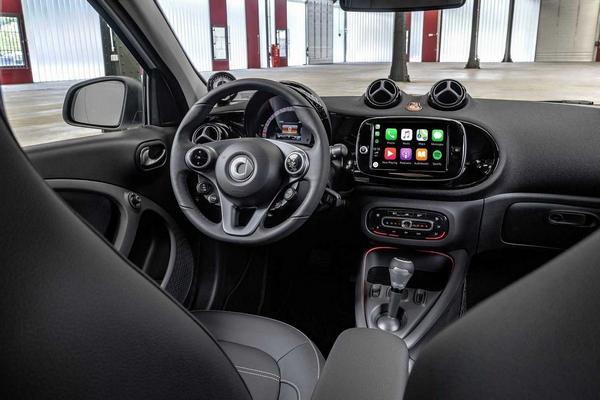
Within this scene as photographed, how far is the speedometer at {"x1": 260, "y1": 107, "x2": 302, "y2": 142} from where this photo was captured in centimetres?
173

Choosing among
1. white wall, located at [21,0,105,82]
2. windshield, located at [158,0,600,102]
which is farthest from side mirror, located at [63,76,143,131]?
windshield, located at [158,0,600,102]

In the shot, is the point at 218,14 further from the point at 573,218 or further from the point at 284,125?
the point at 573,218

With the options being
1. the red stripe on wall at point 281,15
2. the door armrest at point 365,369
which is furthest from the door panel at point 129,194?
the red stripe on wall at point 281,15

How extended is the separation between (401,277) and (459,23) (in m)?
23.2

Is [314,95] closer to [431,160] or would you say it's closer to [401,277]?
[431,160]

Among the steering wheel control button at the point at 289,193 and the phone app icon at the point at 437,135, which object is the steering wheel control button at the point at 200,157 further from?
the phone app icon at the point at 437,135

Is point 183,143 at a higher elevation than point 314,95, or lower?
lower

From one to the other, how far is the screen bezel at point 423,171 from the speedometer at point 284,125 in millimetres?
407

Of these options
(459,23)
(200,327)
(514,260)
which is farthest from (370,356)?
(459,23)

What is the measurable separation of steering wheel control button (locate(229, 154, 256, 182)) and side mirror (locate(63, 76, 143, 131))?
669 millimetres

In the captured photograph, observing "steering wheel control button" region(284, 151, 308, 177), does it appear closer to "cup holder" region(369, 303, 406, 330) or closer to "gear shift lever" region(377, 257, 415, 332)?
"gear shift lever" region(377, 257, 415, 332)

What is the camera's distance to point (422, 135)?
2002 millimetres

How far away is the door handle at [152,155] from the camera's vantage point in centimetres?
187

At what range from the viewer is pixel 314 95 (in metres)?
1.79
